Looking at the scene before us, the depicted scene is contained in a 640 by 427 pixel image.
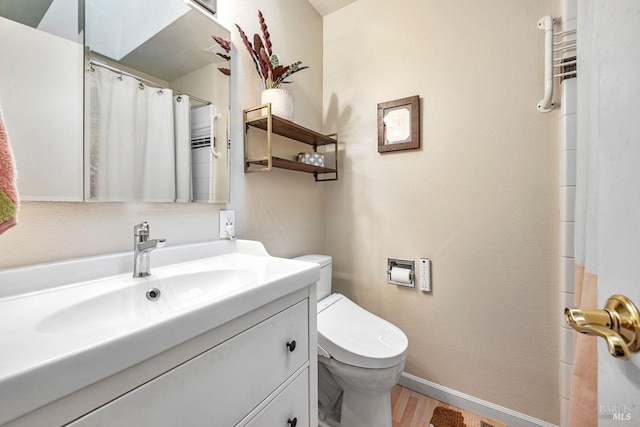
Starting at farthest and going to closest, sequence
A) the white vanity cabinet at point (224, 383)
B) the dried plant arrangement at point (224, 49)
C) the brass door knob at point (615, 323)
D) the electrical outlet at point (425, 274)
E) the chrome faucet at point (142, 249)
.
→ the electrical outlet at point (425, 274) → the dried plant arrangement at point (224, 49) → the chrome faucet at point (142, 249) → the white vanity cabinet at point (224, 383) → the brass door knob at point (615, 323)

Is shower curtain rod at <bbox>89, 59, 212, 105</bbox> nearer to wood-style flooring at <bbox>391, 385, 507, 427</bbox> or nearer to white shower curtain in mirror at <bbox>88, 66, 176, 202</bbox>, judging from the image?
white shower curtain in mirror at <bbox>88, 66, 176, 202</bbox>

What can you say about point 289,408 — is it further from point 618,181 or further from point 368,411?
point 618,181

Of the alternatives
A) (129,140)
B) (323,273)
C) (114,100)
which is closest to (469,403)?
(323,273)

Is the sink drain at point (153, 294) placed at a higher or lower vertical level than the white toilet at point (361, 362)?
higher

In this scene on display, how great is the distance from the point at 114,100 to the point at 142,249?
0.51 m

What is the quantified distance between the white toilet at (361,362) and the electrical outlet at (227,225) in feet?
1.93

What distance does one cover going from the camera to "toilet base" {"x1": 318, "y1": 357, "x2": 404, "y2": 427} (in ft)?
3.44

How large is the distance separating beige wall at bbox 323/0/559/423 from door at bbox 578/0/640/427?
1.07 metres

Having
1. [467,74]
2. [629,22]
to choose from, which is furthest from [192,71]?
[467,74]

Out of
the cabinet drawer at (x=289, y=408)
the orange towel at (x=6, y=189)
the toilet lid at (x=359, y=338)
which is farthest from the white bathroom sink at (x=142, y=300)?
the toilet lid at (x=359, y=338)

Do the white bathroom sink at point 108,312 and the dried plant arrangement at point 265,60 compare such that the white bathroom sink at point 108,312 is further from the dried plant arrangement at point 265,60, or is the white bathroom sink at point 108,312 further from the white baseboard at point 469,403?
the white baseboard at point 469,403

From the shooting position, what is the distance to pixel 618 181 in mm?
310

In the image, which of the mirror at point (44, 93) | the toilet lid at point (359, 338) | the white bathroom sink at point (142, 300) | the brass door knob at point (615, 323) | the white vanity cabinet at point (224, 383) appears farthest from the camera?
the toilet lid at point (359, 338)

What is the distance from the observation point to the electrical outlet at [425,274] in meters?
1.46
